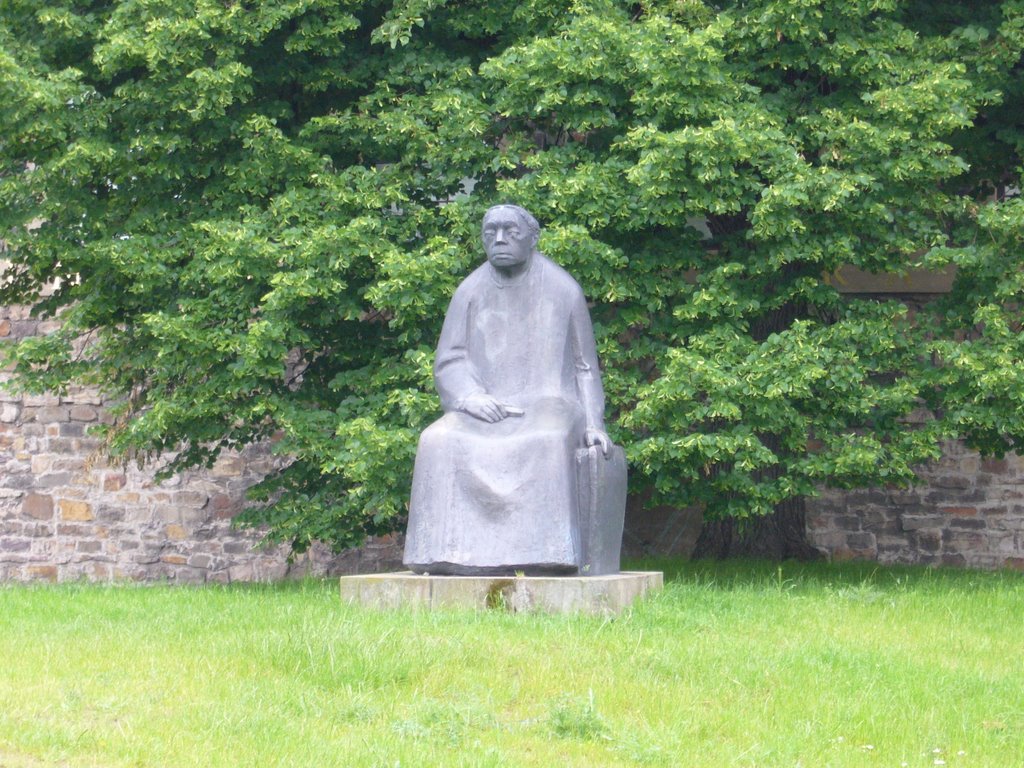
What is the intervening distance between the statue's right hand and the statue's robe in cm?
4

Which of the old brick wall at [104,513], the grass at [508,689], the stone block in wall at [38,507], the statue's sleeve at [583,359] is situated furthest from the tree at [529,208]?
the stone block in wall at [38,507]

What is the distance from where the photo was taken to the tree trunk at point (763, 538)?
43.4ft

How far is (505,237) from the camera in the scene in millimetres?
8453

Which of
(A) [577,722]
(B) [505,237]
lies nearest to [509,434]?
(B) [505,237]

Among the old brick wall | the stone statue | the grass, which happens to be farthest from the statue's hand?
the old brick wall

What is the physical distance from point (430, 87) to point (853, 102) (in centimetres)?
295

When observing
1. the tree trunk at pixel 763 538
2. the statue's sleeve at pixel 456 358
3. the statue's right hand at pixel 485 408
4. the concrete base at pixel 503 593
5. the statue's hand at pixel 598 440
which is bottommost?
the concrete base at pixel 503 593

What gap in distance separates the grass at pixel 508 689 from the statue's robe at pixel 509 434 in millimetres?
572

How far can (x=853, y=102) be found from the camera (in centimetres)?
1088

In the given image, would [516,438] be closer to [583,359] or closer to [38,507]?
[583,359]

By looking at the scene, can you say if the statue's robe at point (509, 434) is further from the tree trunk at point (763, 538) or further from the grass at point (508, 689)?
the tree trunk at point (763, 538)

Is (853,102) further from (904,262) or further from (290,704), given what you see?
(290,704)

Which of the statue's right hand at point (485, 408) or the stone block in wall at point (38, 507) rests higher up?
the statue's right hand at point (485, 408)

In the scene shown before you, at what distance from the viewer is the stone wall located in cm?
1401
